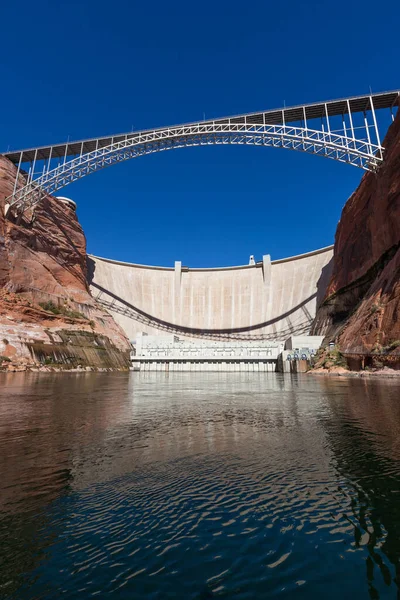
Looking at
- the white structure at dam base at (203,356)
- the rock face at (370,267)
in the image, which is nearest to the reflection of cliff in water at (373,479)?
the rock face at (370,267)

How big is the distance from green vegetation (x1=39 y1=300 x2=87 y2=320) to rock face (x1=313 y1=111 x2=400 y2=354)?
31667 millimetres

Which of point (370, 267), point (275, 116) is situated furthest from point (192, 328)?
point (275, 116)

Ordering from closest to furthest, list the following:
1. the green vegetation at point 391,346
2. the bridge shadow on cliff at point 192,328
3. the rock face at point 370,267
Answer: the green vegetation at point 391,346
the rock face at point 370,267
the bridge shadow on cliff at point 192,328

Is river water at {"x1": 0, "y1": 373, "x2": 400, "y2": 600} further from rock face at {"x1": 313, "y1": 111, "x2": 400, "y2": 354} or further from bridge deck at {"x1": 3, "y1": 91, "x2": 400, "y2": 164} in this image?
bridge deck at {"x1": 3, "y1": 91, "x2": 400, "y2": 164}

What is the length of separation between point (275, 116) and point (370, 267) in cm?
1940

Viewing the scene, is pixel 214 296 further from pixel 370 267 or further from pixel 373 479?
pixel 373 479

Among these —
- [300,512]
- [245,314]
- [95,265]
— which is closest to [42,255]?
[95,265]

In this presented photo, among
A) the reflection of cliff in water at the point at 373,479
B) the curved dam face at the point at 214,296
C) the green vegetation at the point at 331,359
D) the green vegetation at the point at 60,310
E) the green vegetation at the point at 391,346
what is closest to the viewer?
the reflection of cliff in water at the point at 373,479

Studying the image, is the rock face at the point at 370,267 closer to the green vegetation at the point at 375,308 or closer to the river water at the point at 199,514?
the green vegetation at the point at 375,308

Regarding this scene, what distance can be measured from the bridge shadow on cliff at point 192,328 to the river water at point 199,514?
60.6 metres

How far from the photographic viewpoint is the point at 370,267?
116ft

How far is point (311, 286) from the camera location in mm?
66438

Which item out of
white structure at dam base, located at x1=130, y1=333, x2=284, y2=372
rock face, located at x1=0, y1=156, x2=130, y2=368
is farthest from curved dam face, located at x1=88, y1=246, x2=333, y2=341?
rock face, located at x1=0, y1=156, x2=130, y2=368

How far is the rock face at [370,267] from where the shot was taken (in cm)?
2627
